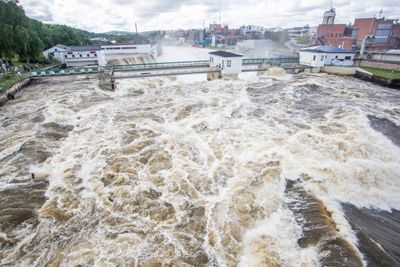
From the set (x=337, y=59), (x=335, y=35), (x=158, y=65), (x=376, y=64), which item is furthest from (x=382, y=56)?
(x=158, y=65)

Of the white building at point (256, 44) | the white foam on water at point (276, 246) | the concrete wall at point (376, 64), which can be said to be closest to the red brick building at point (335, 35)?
the white building at point (256, 44)

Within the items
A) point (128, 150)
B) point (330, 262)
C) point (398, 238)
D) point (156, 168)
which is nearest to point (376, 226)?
point (398, 238)

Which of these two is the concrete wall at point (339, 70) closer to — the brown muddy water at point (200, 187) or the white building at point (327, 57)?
the white building at point (327, 57)

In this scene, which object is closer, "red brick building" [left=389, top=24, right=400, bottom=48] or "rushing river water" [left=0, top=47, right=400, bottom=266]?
"rushing river water" [left=0, top=47, right=400, bottom=266]

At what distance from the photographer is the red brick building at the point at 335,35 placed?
55719 mm

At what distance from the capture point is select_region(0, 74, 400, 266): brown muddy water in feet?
22.0

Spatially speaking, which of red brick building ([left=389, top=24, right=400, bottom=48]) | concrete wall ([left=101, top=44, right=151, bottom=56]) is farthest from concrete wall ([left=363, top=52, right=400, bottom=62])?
concrete wall ([left=101, top=44, right=151, bottom=56])

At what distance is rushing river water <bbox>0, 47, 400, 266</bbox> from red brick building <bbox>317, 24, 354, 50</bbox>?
153 feet

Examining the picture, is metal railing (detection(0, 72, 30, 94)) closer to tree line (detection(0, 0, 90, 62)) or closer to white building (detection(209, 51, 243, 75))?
tree line (detection(0, 0, 90, 62))

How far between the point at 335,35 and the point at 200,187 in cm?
6847

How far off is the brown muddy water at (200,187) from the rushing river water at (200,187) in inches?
1.8

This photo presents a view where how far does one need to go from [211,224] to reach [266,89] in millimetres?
21384

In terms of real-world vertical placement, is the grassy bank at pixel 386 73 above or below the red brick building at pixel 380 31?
below

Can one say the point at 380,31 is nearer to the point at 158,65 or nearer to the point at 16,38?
the point at 158,65
